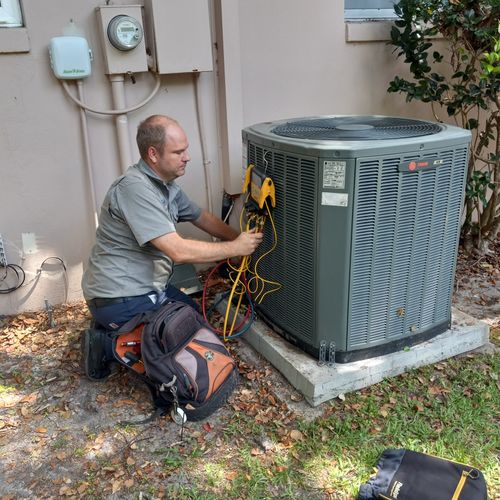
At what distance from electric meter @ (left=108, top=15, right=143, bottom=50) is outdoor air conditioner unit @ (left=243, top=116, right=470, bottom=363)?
2.90 ft

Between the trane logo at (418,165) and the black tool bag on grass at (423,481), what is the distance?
1.18 m

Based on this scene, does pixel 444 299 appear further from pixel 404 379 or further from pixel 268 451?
pixel 268 451

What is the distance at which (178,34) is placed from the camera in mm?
2971

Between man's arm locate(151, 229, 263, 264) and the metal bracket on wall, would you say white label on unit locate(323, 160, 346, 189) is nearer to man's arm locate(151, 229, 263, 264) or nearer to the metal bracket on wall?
man's arm locate(151, 229, 263, 264)

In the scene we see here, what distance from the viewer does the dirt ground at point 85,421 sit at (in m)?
2.04

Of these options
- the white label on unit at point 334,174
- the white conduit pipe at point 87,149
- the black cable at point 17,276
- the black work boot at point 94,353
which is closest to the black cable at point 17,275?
Result: the black cable at point 17,276

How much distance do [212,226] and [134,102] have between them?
93cm

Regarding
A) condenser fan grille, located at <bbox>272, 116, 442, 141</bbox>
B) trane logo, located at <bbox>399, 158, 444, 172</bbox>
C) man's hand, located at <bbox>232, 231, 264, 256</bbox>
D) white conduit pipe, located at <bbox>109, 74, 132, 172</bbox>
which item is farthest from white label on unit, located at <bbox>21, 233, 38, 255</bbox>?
trane logo, located at <bbox>399, 158, 444, 172</bbox>

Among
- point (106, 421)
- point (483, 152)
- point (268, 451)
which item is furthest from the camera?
point (483, 152)

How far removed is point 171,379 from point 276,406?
1.75 feet

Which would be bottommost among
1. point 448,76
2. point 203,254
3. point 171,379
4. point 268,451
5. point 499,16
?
point 268,451

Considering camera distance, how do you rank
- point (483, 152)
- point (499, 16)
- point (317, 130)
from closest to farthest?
point (317, 130), point (499, 16), point (483, 152)

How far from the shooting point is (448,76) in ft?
12.6

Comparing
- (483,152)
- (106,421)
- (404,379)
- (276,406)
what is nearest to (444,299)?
(404,379)
